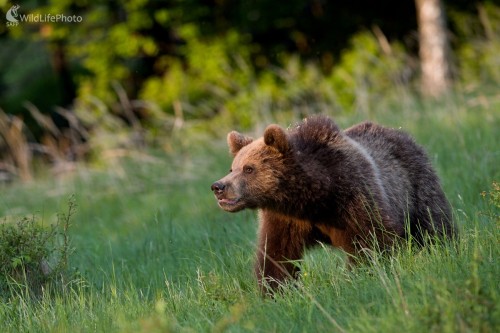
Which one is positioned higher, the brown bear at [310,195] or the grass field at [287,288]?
the brown bear at [310,195]

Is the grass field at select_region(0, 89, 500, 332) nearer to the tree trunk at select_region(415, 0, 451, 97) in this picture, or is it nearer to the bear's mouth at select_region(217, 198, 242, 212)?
the bear's mouth at select_region(217, 198, 242, 212)

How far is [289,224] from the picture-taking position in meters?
6.45

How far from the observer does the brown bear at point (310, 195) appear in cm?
616

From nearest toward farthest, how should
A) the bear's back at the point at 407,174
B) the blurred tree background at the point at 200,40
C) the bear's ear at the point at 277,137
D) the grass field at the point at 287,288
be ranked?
the grass field at the point at 287,288 → the bear's ear at the point at 277,137 → the bear's back at the point at 407,174 → the blurred tree background at the point at 200,40

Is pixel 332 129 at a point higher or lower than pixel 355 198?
higher

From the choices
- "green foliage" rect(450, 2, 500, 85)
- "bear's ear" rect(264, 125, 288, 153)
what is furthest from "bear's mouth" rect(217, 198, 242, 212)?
"green foliage" rect(450, 2, 500, 85)

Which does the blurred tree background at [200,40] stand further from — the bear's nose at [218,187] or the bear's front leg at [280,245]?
the bear's nose at [218,187]

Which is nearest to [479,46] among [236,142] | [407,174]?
[407,174]

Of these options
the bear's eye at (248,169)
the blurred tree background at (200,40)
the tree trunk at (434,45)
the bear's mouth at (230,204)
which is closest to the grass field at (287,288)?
the bear's mouth at (230,204)

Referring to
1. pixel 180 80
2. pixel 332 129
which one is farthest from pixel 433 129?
pixel 180 80

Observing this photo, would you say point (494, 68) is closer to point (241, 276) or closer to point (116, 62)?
point (241, 276)

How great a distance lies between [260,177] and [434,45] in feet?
40.0

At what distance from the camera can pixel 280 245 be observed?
252 inches

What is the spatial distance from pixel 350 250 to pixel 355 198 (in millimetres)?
370
